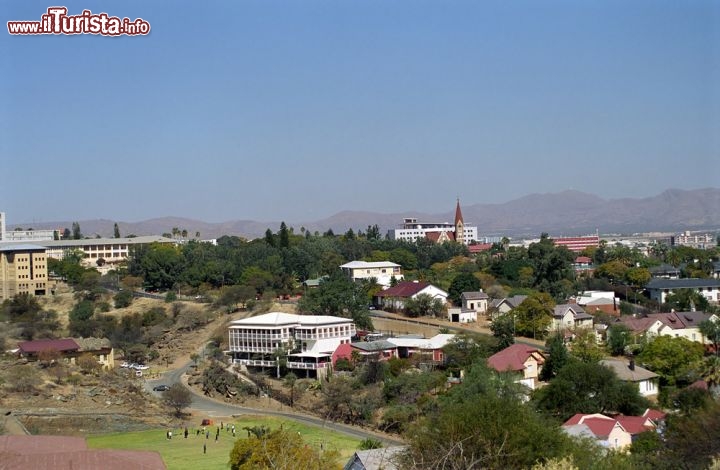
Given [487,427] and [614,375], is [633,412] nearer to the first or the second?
[614,375]

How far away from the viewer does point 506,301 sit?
185ft

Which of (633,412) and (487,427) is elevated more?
(487,427)

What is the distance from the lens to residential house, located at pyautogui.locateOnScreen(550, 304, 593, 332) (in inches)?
2036

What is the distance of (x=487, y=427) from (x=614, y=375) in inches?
553

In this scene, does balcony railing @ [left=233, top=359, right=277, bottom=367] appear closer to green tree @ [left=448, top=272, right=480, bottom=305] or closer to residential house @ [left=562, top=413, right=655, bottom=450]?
green tree @ [left=448, top=272, right=480, bottom=305]

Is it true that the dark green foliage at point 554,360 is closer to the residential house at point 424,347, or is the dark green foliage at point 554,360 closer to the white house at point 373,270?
the residential house at point 424,347

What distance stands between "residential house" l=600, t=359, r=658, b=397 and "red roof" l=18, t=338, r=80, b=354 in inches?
1098

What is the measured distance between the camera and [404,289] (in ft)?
202

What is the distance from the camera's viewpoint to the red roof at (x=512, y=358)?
40125mm

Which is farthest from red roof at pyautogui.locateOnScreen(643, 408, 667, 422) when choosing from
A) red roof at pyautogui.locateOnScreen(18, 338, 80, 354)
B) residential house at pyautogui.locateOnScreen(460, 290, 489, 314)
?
red roof at pyautogui.locateOnScreen(18, 338, 80, 354)

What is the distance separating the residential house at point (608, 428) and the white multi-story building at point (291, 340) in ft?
60.2

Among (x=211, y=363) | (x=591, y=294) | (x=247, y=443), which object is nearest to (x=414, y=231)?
(x=591, y=294)

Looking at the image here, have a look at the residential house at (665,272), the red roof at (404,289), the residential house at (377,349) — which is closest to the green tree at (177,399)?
the residential house at (377,349)

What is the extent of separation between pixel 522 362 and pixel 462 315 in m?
15.6
